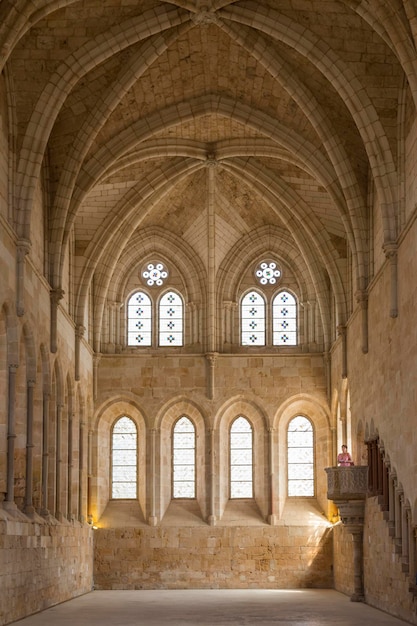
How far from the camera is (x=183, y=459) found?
3167cm

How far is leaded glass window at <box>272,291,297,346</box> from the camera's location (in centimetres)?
3244

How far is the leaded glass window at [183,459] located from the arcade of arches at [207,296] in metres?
0.07

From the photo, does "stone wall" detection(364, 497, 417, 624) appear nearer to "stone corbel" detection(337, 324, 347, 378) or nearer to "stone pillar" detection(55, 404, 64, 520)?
"stone corbel" detection(337, 324, 347, 378)

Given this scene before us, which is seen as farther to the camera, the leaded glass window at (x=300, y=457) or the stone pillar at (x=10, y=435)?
the leaded glass window at (x=300, y=457)

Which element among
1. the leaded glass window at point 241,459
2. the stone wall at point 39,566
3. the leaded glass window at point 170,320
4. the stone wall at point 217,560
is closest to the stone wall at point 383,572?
Answer: the stone wall at point 217,560

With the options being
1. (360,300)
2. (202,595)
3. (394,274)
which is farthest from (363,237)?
(202,595)

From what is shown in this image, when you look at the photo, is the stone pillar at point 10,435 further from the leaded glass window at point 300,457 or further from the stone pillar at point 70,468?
the leaded glass window at point 300,457

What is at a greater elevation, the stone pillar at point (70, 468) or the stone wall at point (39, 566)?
the stone pillar at point (70, 468)

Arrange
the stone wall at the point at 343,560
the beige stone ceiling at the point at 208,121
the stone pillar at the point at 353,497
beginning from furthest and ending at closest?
1. the stone wall at the point at 343,560
2. the stone pillar at the point at 353,497
3. the beige stone ceiling at the point at 208,121

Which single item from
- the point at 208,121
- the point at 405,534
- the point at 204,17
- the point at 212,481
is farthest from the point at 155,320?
the point at 405,534

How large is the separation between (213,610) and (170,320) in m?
12.3

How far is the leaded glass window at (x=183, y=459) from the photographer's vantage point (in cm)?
3148

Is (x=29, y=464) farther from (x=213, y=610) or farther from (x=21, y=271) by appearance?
(x=213, y=610)

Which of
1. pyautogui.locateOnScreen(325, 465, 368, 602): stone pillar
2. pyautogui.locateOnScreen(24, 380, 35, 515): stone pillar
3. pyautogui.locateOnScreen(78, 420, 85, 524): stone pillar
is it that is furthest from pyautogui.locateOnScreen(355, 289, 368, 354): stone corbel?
pyautogui.locateOnScreen(78, 420, 85, 524): stone pillar
